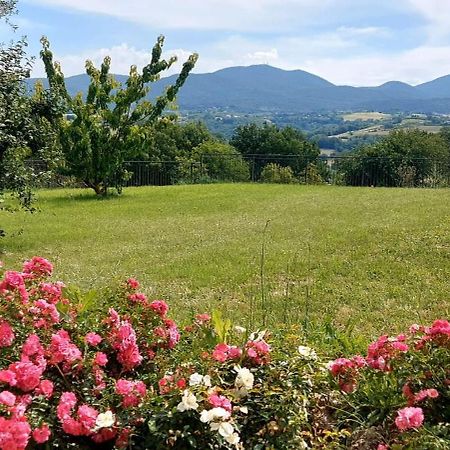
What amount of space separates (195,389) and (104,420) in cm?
29

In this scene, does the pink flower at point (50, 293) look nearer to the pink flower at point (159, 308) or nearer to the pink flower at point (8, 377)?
the pink flower at point (159, 308)

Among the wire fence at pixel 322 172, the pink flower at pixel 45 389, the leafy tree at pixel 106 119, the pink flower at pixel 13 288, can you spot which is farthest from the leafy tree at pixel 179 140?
the pink flower at pixel 45 389

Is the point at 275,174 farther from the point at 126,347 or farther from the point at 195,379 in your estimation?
the point at 195,379

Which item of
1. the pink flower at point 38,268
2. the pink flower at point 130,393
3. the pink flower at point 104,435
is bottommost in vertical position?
the pink flower at point 104,435

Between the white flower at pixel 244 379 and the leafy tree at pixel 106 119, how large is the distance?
11777mm

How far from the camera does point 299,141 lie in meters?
49.0

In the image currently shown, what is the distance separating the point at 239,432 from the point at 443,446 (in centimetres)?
59

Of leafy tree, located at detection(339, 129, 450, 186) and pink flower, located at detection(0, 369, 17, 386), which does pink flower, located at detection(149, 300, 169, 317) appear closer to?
pink flower, located at detection(0, 369, 17, 386)

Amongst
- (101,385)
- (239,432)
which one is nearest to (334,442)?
(239,432)

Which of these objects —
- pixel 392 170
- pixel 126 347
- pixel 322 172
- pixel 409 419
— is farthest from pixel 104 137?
pixel 409 419

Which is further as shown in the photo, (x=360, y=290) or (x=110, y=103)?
(x=110, y=103)

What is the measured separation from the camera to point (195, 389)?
68.5 inches

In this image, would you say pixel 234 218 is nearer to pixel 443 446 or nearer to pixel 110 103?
pixel 110 103

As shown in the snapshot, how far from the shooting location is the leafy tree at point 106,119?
13078 mm
